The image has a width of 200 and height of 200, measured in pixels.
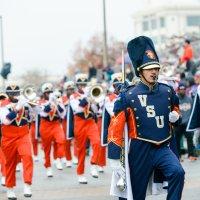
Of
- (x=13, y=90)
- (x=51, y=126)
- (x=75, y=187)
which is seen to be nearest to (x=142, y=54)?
(x=13, y=90)

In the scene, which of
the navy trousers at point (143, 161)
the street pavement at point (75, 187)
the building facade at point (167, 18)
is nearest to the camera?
the navy trousers at point (143, 161)

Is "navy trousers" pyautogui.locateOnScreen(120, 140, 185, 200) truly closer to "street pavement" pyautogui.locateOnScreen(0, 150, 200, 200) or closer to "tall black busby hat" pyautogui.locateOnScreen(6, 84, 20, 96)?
"street pavement" pyautogui.locateOnScreen(0, 150, 200, 200)

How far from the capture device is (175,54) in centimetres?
3397

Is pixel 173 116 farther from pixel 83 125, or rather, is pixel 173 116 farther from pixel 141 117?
pixel 83 125

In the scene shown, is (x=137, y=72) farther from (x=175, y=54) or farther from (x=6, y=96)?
(x=175, y=54)

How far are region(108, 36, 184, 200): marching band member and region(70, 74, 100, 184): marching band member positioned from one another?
5.69 m

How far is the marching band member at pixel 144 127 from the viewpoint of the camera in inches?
329

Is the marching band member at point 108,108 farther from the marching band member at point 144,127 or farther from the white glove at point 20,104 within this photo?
the marching band member at point 144,127

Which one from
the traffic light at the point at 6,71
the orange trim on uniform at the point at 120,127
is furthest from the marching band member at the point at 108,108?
the orange trim on uniform at the point at 120,127

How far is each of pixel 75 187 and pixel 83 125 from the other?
145cm

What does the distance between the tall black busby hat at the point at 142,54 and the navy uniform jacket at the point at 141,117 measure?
0.78ft

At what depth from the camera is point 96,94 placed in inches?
594

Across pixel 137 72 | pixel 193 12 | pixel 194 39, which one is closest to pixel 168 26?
pixel 193 12

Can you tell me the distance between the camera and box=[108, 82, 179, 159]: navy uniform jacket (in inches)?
329
